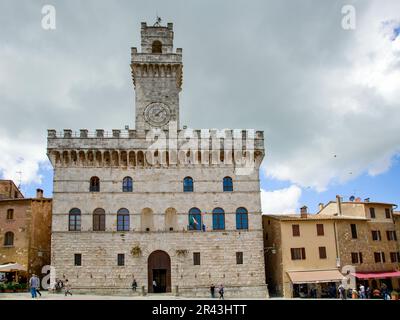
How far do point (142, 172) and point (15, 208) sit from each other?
39.5 feet

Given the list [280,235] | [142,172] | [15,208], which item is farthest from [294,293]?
[15,208]

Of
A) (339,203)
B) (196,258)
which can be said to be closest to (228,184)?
(196,258)

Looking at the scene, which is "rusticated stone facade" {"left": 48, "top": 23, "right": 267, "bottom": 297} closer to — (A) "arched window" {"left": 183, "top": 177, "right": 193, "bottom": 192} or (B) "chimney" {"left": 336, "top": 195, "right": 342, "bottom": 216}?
(A) "arched window" {"left": 183, "top": 177, "right": 193, "bottom": 192}

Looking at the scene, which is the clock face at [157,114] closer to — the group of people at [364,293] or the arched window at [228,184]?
the arched window at [228,184]

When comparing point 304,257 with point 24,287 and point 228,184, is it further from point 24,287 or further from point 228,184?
point 24,287

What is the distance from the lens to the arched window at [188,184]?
1458 inches

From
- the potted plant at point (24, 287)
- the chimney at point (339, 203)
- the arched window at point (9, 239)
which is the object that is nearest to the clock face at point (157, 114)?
the arched window at point (9, 239)

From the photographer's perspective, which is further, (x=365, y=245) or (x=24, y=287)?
(x=365, y=245)

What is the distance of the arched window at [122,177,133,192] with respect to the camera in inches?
1444

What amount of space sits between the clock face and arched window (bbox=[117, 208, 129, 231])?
8423mm

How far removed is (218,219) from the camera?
36.6 meters

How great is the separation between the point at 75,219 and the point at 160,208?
7218mm

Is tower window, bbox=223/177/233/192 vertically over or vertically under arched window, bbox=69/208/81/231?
over

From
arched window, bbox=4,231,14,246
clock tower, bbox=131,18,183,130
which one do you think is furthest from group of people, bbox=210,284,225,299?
arched window, bbox=4,231,14,246
